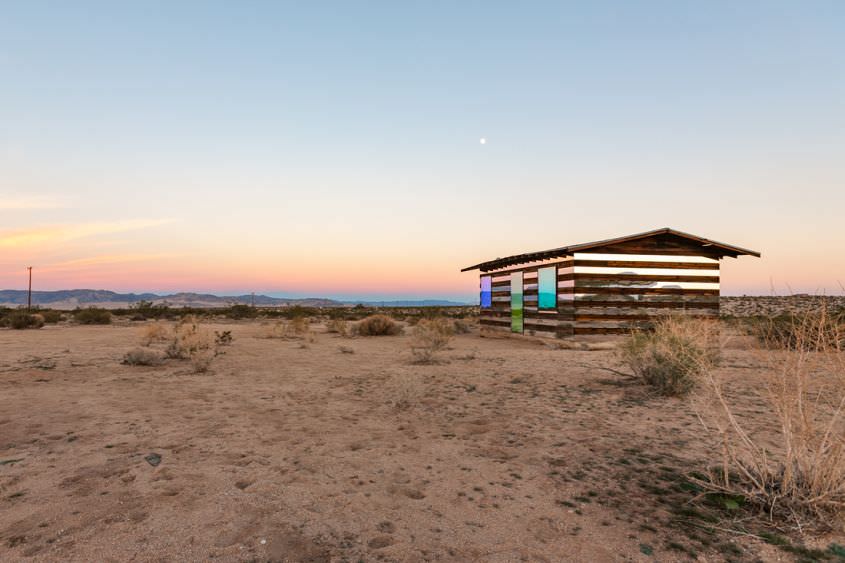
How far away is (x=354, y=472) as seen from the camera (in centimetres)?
403

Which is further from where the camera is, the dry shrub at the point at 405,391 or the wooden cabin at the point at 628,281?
the wooden cabin at the point at 628,281

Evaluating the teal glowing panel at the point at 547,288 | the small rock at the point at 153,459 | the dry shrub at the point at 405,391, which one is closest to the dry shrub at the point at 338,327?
the teal glowing panel at the point at 547,288

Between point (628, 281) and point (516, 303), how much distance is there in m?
4.45

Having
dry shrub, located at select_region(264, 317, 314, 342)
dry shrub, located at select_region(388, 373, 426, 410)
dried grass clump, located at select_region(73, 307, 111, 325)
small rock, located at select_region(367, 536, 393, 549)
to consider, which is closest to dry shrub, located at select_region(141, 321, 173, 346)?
dry shrub, located at select_region(264, 317, 314, 342)

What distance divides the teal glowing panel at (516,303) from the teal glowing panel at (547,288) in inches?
62.7

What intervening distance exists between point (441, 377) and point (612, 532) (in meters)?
5.66

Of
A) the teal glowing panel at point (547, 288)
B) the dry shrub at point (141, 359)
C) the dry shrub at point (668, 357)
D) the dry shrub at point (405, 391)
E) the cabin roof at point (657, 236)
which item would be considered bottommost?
the dry shrub at point (405, 391)

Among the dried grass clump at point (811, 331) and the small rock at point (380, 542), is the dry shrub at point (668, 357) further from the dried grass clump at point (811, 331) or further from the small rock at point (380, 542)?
the small rock at point (380, 542)

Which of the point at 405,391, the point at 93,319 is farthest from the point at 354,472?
the point at 93,319

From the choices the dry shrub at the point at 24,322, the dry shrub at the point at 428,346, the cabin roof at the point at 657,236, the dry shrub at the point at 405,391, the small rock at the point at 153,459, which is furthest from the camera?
the dry shrub at the point at 24,322

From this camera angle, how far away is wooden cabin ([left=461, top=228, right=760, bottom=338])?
13922 mm

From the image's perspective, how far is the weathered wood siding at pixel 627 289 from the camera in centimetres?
1393

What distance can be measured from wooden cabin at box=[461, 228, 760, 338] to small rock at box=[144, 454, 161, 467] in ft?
38.1

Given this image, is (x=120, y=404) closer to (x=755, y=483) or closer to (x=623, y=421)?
(x=623, y=421)
